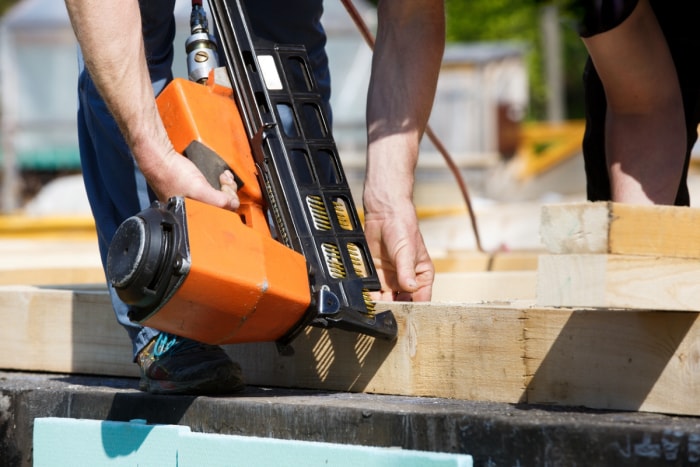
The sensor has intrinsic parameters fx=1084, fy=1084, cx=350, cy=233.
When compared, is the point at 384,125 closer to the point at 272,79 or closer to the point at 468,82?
the point at 272,79

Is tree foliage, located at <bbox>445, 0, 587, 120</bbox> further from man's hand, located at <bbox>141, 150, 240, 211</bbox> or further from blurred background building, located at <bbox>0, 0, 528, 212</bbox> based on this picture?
man's hand, located at <bbox>141, 150, 240, 211</bbox>

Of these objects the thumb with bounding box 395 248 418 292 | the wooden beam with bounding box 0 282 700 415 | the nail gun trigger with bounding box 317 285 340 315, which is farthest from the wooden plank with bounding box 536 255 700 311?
the thumb with bounding box 395 248 418 292

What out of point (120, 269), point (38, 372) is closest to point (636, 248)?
point (120, 269)

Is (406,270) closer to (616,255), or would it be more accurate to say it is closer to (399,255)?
(399,255)

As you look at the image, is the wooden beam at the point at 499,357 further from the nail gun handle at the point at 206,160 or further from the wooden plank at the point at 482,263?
the wooden plank at the point at 482,263

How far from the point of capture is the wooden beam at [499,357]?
1.91 m

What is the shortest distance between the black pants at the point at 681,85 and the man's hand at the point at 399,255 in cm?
65

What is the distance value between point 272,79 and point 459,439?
95cm

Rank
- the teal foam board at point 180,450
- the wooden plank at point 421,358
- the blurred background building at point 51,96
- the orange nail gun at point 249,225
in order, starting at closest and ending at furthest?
the teal foam board at point 180,450 → the orange nail gun at point 249,225 → the wooden plank at point 421,358 → the blurred background building at point 51,96

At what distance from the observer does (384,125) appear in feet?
8.64

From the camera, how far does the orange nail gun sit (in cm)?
196

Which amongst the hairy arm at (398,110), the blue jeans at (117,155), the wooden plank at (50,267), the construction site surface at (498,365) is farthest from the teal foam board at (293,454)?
the wooden plank at (50,267)

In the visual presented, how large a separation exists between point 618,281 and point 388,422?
50 centimetres

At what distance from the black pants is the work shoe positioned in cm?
117
